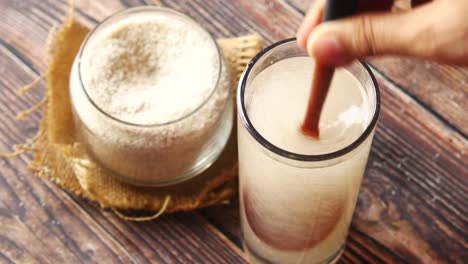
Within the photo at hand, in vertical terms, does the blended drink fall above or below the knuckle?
below

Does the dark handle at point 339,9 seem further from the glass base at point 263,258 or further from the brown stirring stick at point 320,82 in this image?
the glass base at point 263,258

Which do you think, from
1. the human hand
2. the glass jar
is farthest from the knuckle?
the glass jar

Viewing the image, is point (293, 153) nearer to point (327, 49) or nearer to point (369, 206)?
point (327, 49)

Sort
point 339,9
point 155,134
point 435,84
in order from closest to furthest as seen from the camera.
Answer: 1. point 339,9
2. point 155,134
3. point 435,84

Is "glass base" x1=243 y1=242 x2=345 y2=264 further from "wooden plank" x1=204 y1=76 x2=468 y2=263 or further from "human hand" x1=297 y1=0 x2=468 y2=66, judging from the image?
"human hand" x1=297 y1=0 x2=468 y2=66

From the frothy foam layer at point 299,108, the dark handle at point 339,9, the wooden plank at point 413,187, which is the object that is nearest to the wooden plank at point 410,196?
the wooden plank at point 413,187

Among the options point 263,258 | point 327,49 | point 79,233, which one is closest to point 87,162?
point 79,233
